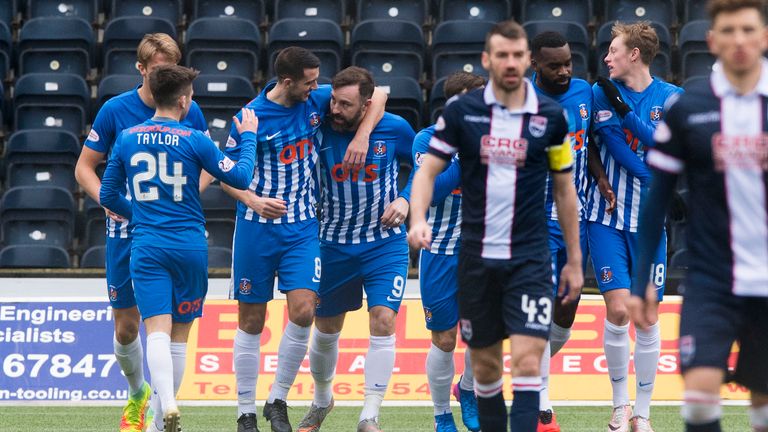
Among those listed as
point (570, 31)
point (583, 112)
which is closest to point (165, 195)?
point (583, 112)

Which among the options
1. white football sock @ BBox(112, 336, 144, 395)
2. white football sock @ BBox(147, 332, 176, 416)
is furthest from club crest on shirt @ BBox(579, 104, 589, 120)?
white football sock @ BBox(112, 336, 144, 395)

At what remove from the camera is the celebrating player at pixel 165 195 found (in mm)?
6809

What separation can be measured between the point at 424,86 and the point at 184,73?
695cm

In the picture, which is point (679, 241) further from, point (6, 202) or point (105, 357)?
point (6, 202)

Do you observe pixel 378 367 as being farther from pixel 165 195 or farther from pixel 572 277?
pixel 572 277

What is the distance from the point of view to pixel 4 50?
44.8 feet

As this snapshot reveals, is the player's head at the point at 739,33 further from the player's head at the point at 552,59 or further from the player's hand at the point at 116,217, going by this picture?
the player's hand at the point at 116,217

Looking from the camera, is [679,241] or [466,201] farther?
[679,241]

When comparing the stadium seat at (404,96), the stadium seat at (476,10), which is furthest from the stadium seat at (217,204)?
the stadium seat at (476,10)

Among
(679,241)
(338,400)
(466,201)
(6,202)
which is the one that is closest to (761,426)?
(466,201)

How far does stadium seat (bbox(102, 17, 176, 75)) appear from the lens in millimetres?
13555

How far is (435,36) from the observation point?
45.3 ft

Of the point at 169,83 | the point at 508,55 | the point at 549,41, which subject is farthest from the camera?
the point at 549,41

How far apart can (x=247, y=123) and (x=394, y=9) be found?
24.3ft
